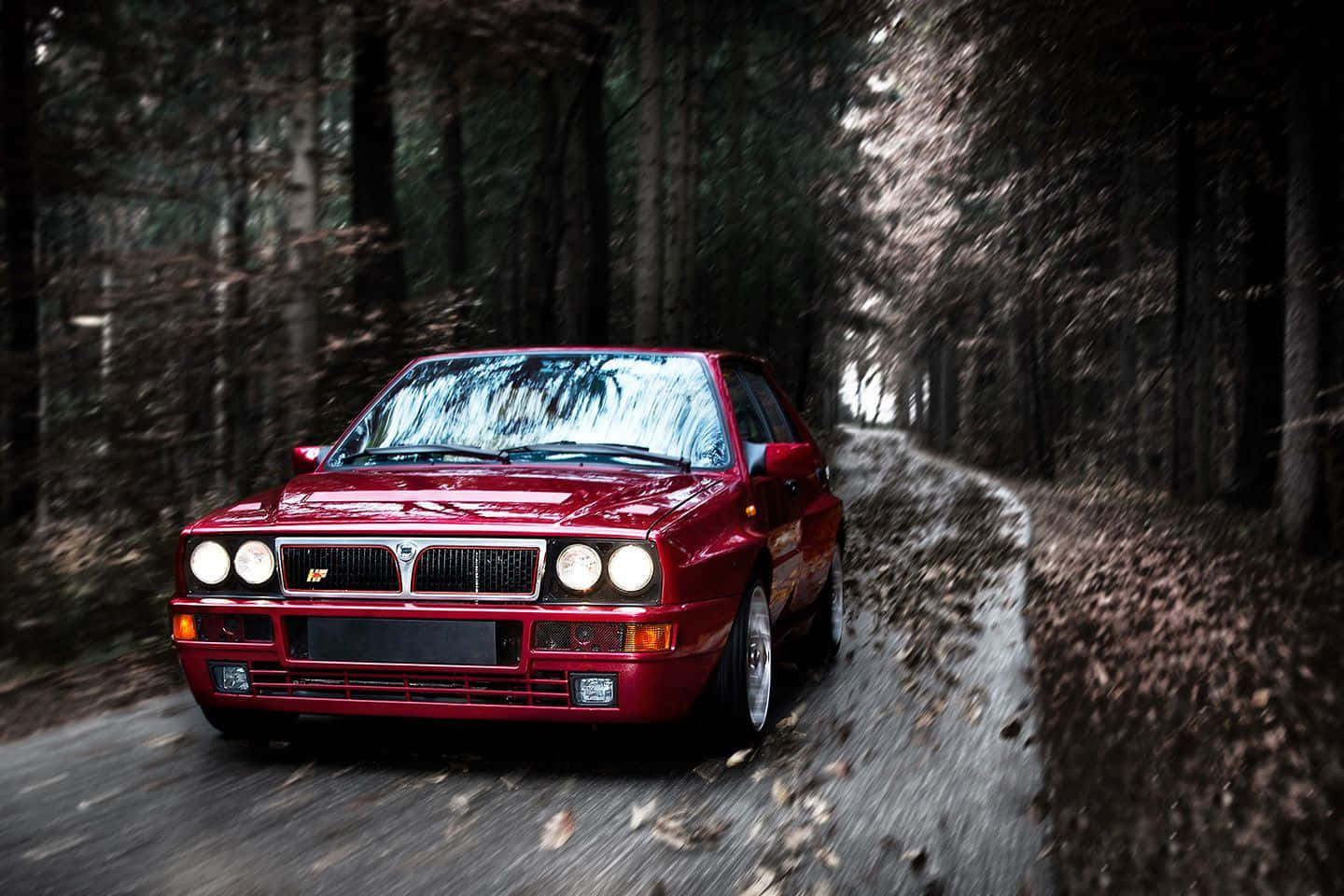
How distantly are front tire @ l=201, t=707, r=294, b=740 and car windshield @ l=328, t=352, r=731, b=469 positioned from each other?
1.19m

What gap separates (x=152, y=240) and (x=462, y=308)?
12.3 feet

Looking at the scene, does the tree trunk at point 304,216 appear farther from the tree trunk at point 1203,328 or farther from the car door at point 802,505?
the tree trunk at point 1203,328

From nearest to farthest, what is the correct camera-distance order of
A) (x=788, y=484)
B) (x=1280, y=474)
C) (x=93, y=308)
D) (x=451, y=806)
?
(x=451, y=806), (x=788, y=484), (x=93, y=308), (x=1280, y=474)

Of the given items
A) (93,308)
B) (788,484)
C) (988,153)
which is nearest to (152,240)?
(93,308)

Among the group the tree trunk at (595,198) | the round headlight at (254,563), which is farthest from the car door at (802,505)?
the tree trunk at (595,198)

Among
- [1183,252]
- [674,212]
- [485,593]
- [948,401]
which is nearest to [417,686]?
[485,593]

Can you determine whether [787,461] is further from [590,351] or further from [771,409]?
[771,409]

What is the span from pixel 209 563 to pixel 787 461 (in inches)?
98.1

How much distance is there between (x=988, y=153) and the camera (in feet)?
65.8

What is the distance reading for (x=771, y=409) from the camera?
777cm

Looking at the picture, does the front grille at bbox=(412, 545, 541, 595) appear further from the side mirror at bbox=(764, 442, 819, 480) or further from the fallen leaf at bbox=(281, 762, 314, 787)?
the side mirror at bbox=(764, 442, 819, 480)

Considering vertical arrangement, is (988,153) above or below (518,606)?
above

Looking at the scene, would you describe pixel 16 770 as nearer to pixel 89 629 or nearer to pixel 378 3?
pixel 89 629

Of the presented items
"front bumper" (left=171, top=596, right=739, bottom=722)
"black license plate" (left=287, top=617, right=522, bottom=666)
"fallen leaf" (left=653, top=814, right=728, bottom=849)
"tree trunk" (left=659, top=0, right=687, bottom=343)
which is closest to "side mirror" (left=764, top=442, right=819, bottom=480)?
"front bumper" (left=171, top=596, right=739, bottom=722)
